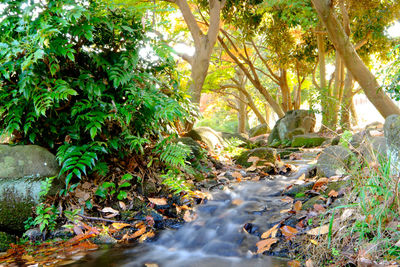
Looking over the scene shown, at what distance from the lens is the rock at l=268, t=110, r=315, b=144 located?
36.0 ft

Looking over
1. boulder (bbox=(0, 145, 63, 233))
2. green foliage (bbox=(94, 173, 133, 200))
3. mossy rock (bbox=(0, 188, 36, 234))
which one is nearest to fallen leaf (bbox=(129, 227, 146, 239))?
green foliage (bbox=(94, 173, 133, 200))

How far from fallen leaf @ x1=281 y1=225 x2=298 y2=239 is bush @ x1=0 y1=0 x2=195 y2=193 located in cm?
176

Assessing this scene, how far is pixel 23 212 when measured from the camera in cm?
324

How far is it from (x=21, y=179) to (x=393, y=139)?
3953 mm

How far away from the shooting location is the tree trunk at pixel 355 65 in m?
6.57

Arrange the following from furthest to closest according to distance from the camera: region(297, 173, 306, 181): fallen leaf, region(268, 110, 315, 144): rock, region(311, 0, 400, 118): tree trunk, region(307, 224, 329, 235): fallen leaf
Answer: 1. region(268, 110, 315, 144): rock
2. region(311, 0, 400, 118): tree trunk
3. region(297, 173, 306, 181): fallen leaf
4. region(307, 224, 329, 235): fallen leaf

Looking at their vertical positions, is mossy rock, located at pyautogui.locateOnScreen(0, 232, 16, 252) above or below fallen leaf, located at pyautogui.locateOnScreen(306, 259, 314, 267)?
above

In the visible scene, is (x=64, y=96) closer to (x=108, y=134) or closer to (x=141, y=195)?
(x=108, y=134)

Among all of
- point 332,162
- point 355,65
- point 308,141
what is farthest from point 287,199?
point 308,141

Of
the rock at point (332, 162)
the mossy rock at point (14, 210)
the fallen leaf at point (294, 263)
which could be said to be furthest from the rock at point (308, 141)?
the mossy rock at point (14, 210)

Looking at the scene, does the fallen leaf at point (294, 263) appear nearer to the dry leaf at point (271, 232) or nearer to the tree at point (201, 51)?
the dry leaf at point (271, 232)

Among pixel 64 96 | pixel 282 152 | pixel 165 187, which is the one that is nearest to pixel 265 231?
pixel 165 187

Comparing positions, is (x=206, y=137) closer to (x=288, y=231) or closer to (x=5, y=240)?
(x=288, y=231)

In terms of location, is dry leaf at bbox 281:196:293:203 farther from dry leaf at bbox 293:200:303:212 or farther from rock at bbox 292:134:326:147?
rock at bbox 292:134:326:147
